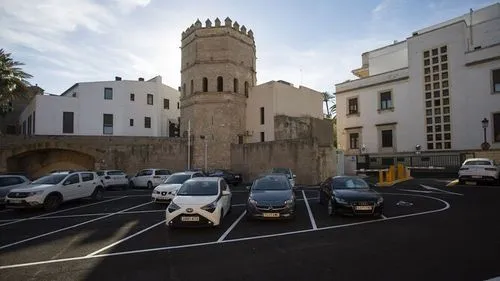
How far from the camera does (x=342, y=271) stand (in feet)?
23.3

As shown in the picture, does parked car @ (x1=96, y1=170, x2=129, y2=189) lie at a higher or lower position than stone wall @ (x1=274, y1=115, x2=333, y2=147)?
lower

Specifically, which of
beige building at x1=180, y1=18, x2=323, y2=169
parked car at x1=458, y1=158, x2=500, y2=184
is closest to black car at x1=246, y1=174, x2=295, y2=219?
parked car at x1=458, y1=158, x2=500, y2=184

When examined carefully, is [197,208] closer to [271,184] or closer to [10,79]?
[271,184]

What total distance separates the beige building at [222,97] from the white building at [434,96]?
27.9 feet

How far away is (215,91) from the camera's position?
39656 mm

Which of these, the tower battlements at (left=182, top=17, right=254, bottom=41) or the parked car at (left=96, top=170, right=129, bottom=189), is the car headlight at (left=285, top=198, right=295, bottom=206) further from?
the tower battlements at (left=182, top=17, right=254, bottom=41)

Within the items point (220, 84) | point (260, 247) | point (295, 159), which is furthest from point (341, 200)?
point (220, 84)

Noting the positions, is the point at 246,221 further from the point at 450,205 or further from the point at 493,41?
the point at 493,41

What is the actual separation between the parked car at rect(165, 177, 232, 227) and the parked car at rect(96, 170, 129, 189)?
17.7 metres

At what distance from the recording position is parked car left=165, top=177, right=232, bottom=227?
11.3m

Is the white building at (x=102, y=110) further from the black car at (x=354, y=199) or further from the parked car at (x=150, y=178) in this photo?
the black car at (x=354, y=199)

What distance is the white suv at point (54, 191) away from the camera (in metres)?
15.7

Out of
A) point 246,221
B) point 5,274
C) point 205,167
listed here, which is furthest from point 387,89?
point 5,274

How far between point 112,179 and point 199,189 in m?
18.2
